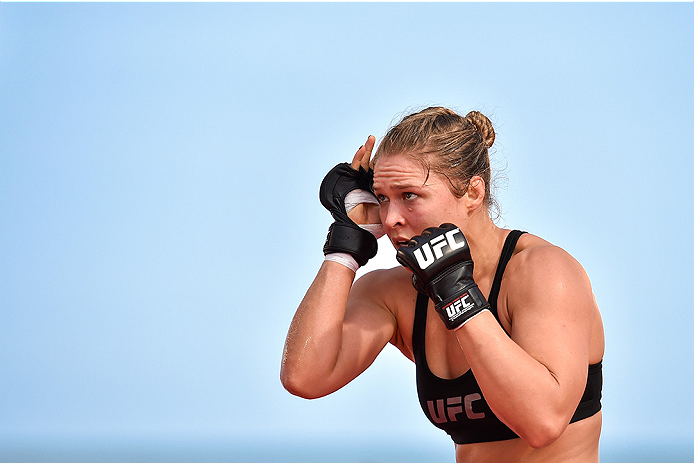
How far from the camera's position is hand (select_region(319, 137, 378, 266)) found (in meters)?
2.18

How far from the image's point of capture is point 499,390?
1.59 m

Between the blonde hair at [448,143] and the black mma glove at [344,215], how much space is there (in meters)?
0.14

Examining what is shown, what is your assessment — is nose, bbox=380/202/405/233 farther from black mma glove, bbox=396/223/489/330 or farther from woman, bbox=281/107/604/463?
black mma glove, bbox=396/223/489/330

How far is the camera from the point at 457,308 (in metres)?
1.68

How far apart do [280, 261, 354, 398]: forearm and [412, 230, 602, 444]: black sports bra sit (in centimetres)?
27

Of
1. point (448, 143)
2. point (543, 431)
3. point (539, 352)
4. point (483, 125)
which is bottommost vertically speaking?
point (543, 431)

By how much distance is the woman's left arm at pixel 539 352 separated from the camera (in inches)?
62.7

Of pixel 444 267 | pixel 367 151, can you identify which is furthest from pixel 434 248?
pixel 367 151

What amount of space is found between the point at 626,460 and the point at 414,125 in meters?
10.4

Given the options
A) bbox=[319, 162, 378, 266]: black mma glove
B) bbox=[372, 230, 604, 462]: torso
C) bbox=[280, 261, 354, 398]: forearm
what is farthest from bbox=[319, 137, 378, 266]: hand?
bbox=[372, 230, 604, 462]: torso

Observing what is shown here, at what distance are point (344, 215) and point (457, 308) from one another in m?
0.70

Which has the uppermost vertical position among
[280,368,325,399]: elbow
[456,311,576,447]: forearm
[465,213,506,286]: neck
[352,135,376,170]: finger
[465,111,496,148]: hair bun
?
[352,135,376,170]: finger

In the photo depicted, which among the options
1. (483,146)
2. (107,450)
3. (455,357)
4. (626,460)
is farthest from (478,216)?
(107,450)

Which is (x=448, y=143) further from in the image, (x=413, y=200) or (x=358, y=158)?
(x=358, y=158)
